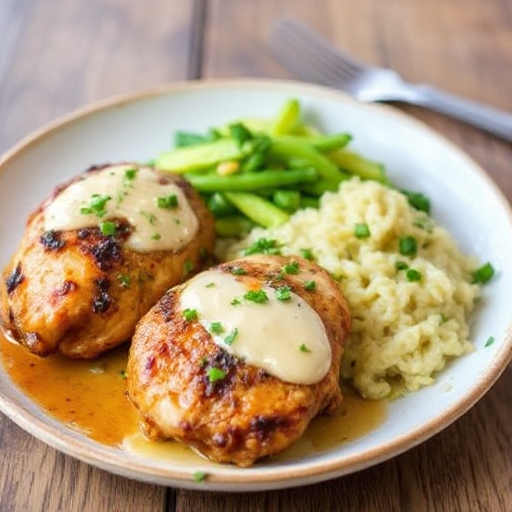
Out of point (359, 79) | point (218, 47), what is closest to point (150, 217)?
point (359, 79)

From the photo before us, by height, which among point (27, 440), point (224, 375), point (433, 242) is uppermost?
point (224, 375)

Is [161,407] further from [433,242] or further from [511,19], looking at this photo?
[511,19]

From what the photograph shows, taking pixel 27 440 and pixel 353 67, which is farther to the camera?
pixel 353 67

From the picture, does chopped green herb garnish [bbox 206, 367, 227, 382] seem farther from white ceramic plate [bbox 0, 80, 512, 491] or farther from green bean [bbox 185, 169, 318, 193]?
green bean [bbox 185, 169, 318, 193]

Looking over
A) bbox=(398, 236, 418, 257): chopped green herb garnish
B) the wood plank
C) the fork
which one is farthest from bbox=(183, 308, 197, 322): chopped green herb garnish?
the fork

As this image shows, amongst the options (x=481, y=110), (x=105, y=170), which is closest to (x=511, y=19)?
(x=481, y=110)

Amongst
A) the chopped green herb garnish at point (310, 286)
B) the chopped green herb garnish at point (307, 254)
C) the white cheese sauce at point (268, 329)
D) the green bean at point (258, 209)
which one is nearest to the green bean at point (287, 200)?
the green bean at point (258, 209)

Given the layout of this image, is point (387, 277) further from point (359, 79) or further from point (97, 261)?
point (359, 79)
